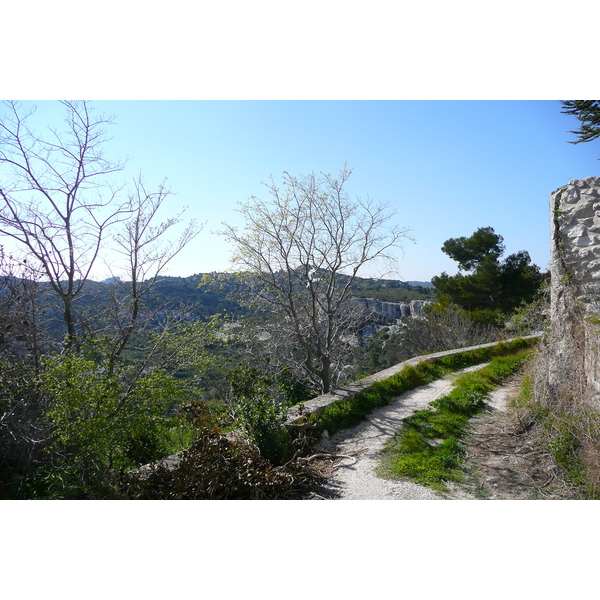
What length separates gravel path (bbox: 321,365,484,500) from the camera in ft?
10.9

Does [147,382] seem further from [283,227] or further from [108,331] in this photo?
[283,227]

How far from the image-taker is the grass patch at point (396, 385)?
4962 mm

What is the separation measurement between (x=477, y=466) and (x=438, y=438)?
2.37 feet

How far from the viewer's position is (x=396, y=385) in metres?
6.35

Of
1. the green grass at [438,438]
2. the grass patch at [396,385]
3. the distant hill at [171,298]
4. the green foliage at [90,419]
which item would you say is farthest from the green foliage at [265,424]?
the distant hill at [171,298]

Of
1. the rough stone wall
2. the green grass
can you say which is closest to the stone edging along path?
the green grass

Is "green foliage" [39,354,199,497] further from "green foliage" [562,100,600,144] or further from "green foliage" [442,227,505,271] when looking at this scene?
"green foliage" [442,227,505,271]

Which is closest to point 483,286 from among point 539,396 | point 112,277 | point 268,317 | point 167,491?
point 268,317

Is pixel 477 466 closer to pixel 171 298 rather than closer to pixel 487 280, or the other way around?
pixel 171 298

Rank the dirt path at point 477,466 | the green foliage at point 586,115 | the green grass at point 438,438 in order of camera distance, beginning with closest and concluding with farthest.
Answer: the dirt path at point 477,466 → the green grass at point 438,438 → the green foliage at point 586,115

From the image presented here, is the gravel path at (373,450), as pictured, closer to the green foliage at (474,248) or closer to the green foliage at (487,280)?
the green foliage at (487,280)

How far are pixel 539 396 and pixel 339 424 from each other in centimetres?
220

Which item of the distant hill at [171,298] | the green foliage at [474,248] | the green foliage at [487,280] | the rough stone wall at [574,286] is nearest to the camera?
the rough stone wall at [574,286]

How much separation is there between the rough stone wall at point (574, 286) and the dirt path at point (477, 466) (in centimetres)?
70
